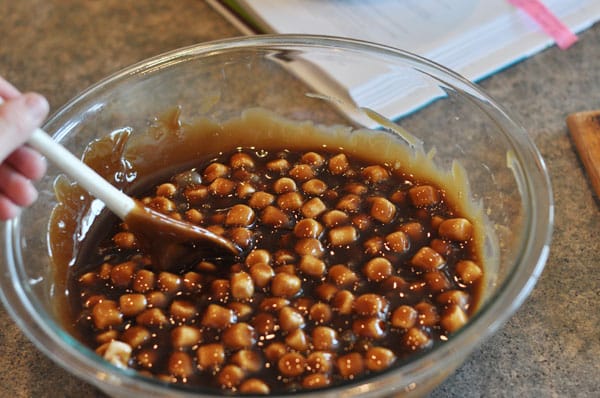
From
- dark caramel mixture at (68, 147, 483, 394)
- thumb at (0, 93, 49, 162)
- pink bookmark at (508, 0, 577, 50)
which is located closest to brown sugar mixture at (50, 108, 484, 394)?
dark caramel mixture at (68, 147, 483, 394)

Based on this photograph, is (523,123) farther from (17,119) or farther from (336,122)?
(17,119)

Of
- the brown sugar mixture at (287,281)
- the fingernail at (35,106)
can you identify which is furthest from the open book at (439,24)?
the fingernail at (35,106)

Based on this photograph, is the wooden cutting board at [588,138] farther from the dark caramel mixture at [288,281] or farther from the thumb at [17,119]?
the thumb at [17,119]

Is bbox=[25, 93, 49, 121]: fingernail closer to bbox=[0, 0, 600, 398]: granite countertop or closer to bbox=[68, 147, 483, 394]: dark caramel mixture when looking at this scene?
bbox=[68, 147, 483, 394]: dark caramel mixture

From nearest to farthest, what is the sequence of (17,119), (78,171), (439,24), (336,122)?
1. (17,119)
2. (78,171)
3. (336,122)
4. (439,24)

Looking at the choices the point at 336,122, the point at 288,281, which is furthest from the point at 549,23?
the point at 288,281

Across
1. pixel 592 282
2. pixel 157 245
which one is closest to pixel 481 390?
pixel 592 282
